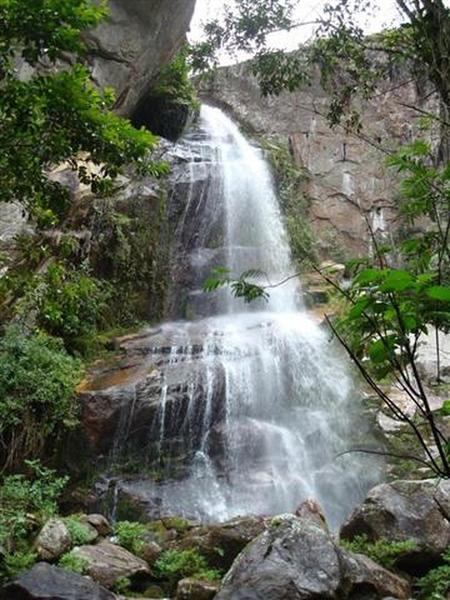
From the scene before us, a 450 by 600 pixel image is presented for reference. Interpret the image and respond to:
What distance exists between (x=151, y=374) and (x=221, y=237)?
247 inches

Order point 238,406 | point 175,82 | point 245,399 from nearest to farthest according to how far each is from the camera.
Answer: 1. point 238,406
2. point 245,399
3. point 175,82

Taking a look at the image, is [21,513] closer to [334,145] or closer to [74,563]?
[74,563]

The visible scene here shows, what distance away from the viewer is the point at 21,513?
5887mm

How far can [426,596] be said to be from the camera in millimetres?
5152

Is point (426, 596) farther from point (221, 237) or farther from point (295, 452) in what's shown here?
point (221, 237)

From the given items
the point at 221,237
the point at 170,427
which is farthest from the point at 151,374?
the point at 221,237

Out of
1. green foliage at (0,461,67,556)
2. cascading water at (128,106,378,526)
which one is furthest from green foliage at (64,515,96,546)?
cascading water at (128,106,378,526)

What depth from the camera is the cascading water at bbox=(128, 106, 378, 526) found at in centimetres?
840

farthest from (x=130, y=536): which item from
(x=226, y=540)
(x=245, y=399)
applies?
(x=245, y=399)

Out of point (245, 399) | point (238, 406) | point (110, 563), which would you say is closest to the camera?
point (110, 563)

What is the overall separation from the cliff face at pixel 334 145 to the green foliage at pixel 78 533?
1266cm

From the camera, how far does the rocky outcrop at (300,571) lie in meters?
4.54

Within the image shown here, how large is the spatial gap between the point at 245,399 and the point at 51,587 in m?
5.46

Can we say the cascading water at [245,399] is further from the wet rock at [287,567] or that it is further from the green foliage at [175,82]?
the wet rock at [287,567]
